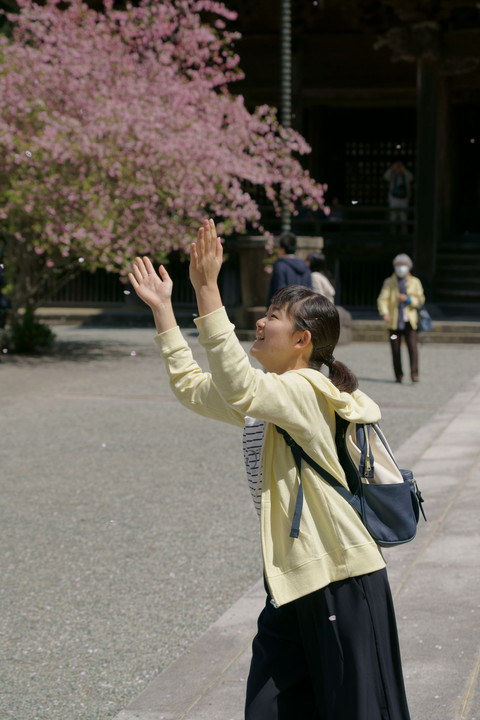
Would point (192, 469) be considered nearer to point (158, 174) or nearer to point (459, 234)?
point (158, 174)

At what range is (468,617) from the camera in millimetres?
4281

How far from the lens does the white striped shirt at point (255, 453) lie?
2.55 metres

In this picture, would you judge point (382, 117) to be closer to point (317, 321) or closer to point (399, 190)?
point (399, 190)

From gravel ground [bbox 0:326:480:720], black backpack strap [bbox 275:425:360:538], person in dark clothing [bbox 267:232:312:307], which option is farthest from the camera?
person in dark clothing [bbox 267:232:312:307]

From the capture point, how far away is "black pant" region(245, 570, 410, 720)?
95.7 inches

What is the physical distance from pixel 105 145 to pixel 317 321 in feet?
36.9

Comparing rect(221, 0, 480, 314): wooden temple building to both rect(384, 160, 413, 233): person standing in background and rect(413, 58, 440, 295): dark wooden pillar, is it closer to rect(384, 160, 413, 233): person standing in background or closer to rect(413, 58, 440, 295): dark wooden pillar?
rect(413, 58, 440, 295): dark wooden pillar

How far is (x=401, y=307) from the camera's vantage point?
1198 centimetres

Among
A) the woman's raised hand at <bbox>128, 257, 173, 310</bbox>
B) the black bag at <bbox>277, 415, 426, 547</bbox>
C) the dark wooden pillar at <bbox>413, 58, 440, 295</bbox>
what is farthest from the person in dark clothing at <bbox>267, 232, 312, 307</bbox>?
the dark wooden pillar at <bbox>413, 58, 440, 295</bbox>

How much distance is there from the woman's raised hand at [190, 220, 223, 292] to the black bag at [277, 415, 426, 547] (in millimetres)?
413

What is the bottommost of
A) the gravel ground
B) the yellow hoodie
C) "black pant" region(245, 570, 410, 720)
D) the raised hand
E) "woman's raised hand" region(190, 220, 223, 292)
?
the gravel ground

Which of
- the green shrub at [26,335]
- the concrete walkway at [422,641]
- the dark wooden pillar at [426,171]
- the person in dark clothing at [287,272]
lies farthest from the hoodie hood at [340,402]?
the dark wooden pillar at [426,171]

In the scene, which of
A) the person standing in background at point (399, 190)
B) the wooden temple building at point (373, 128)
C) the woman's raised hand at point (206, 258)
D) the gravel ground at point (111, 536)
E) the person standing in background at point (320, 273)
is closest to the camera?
the woman's raised hand at point (206, 258)

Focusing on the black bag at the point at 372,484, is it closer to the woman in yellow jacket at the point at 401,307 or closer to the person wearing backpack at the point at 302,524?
the person wearing backpack at the point at 302,524
